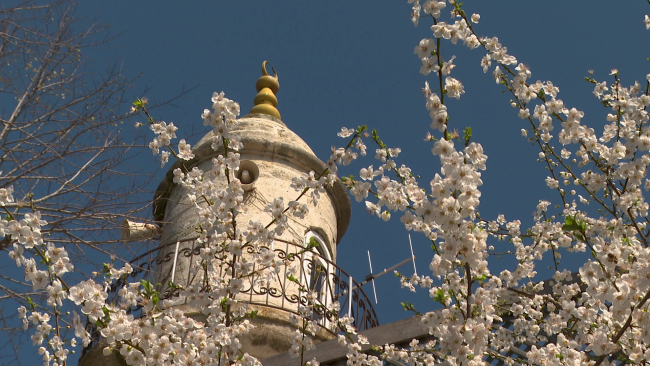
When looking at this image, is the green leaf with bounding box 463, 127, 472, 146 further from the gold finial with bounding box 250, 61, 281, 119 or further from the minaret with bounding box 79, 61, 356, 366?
the gold finial with bounding box 250, 61, 281, 119

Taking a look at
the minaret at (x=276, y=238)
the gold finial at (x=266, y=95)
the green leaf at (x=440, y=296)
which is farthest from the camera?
the gold finial at (x=266, y=95)

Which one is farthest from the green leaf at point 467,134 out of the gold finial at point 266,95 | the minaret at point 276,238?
the gold finial at point 266,95

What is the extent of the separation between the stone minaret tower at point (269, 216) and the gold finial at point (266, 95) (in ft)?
0.61

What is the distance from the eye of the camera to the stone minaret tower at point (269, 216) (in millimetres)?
6531

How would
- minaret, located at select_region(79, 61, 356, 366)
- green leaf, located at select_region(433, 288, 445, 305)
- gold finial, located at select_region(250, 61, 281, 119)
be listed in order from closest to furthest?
1. green leaf, located at select_region(433, 288, 445, 305)
2. minaret, located at select_region(79, 61, 356, 366)
3. gold finial, located at select_region(250, 61, 281, 119)

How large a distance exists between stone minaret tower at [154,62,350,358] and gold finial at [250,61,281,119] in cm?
19

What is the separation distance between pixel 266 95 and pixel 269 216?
2912mm

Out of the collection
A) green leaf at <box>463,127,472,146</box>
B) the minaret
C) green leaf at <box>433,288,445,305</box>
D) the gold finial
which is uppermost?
the gold finial

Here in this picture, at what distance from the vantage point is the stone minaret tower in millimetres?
6531

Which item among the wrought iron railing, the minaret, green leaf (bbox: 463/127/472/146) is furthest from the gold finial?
green leaf (bbox: 463/127/472/146)

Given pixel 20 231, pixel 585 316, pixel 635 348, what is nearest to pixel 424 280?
pixel 585 316

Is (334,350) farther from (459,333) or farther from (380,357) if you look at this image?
(459,333)

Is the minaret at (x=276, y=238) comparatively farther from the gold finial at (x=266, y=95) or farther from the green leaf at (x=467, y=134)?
the green leaf at (x=467, y=134)

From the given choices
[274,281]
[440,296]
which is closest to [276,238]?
[274,281]
